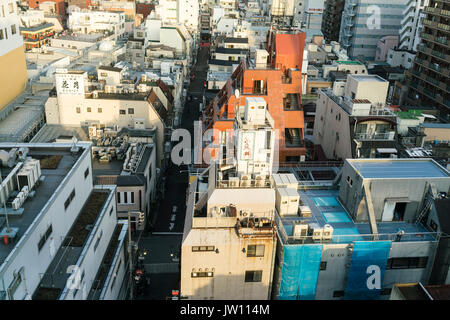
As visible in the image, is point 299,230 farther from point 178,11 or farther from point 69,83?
point 178,11

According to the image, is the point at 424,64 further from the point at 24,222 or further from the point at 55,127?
Result: the point at 24,222

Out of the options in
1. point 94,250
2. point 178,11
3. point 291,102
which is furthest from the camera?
point 178,11

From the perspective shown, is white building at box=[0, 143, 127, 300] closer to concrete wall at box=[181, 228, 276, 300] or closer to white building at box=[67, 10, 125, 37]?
concrete wall at box=[181, 228, 276, 300]

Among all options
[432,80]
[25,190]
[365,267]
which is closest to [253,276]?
[365,267]

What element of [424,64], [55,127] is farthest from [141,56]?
[424,64]

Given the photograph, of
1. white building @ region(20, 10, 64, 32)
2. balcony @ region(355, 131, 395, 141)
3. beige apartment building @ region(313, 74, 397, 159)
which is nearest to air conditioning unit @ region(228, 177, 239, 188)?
beige apartment building @ region(313, 74, 397, 159)

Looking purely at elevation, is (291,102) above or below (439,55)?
below
